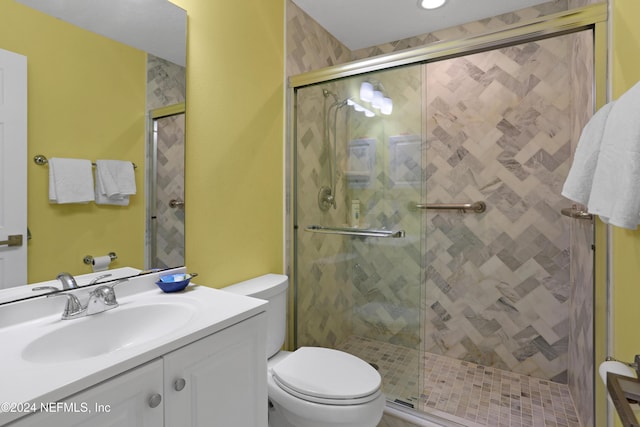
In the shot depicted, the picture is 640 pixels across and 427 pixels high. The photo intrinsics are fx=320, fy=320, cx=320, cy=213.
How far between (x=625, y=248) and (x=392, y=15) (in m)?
1.88

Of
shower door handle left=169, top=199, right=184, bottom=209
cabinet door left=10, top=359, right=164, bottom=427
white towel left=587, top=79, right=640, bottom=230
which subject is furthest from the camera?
shower door handle left=169, top=199, right=184, bottom=209

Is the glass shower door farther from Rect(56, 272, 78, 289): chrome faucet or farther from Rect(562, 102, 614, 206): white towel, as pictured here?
Rect(56, 272, 78, 289): chrome faucet

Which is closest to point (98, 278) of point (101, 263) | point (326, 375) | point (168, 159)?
point (101, 263)

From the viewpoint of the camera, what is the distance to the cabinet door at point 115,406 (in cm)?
63

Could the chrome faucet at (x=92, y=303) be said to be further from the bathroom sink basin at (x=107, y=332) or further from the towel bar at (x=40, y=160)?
the towel bar at (x=40, y=160)

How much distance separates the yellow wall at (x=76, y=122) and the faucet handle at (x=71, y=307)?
119mm

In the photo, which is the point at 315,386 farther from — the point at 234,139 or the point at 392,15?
the point at 392,15

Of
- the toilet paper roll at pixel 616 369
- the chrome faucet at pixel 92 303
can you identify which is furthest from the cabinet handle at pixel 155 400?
the toilet paper roll at pixel 616 369

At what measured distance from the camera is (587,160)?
3.38 ft

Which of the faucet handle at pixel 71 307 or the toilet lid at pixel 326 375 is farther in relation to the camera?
the toilet lid at pixel 326 375

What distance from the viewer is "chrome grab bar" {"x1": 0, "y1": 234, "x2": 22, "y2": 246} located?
0.99m

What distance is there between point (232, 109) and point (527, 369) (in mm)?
2550

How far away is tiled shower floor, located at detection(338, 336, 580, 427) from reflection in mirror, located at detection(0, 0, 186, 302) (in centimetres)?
138

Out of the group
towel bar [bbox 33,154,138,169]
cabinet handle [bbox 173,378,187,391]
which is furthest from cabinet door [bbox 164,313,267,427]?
towel bar [bbox 33,154,138,169]
